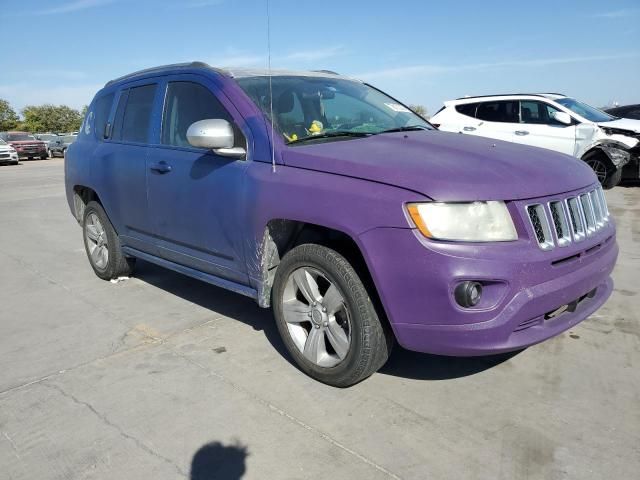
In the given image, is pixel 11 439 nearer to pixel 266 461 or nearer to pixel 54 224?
pixel 266 461

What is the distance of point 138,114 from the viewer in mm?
4504

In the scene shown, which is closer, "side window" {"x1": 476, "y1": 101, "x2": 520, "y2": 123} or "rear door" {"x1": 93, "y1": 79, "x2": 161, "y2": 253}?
"rear door" {"x1": 93, "y1": 79, "x2": 161, "y2": 253}

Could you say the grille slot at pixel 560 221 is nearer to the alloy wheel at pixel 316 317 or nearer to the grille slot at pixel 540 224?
the grille slot at pixel 540 224

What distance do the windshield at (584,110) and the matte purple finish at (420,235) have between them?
8412 mm

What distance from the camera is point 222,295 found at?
4797mm

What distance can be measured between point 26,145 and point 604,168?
30.5 m

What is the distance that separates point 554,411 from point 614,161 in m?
8.89

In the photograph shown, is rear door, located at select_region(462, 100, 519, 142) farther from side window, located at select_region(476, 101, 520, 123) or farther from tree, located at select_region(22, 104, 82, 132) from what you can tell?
tree, located at select_region(22, 104, 82, 132)

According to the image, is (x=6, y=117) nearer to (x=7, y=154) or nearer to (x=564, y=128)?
(x=7, y=154)

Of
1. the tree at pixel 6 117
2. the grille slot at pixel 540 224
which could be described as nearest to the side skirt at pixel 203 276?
the grille slot at pixel 540 224

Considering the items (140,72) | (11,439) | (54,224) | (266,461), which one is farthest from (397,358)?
(54,224)

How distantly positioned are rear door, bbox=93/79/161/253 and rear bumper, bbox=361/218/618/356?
7.84ft

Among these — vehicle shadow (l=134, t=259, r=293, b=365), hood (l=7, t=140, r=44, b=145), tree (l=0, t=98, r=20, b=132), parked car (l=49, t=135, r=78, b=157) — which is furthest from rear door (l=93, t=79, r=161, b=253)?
tree (l=0, t=98, r=20, b=132)

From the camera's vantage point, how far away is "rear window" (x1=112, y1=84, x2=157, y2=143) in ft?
14.3
